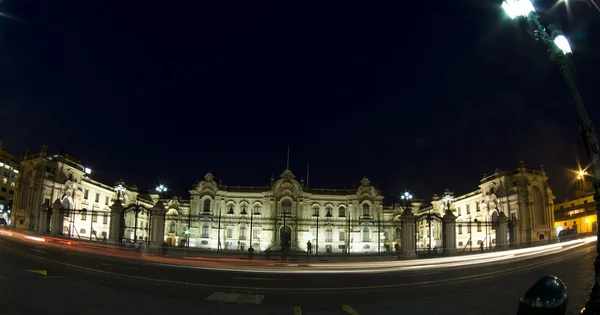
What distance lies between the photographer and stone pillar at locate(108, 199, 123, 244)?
31578 mm

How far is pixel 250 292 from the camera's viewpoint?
13633mm

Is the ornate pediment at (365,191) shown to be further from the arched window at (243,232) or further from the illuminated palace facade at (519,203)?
the arched window at (243,232)

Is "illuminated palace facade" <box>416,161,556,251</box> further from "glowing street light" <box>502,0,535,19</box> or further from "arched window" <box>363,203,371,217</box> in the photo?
"glowing street light" <box>502,0,535,19</box>

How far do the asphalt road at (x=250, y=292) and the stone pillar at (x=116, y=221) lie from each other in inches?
466

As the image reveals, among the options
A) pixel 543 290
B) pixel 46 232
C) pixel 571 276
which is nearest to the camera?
pixel 543 290

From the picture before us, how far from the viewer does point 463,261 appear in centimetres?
2481

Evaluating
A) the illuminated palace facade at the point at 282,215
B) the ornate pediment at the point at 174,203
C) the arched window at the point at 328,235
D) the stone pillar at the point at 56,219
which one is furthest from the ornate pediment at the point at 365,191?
the stone pillar at the point at 56,219

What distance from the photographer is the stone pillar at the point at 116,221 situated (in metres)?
31.6

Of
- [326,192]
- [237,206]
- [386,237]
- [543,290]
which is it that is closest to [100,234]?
[237,206]

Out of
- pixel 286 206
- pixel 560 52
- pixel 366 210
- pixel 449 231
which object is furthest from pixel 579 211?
pixel 560 52

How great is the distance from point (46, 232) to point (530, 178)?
6035 cm

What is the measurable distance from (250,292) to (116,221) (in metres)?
23.2

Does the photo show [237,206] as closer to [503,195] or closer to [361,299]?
[503,195]

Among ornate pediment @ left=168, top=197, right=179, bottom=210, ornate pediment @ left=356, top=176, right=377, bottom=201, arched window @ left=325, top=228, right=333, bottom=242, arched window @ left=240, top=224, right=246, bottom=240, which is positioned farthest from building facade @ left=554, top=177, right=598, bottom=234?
ornate pediment @ left=168, top=197, right=179, bottom=210
